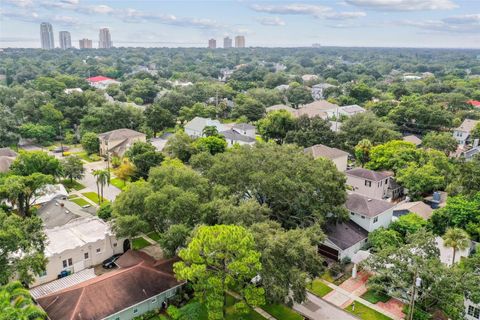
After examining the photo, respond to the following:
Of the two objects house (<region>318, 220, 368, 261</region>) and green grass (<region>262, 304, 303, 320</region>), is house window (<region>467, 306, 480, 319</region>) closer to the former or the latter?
house (<region>318, 220, 368, 261</region>)

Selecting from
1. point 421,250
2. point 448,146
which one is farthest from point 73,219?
point 448,146

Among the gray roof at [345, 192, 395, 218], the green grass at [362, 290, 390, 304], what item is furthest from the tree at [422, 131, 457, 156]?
the green grass at [362, 290, 390, 304]

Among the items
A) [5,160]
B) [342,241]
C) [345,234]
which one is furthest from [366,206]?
[5,160]

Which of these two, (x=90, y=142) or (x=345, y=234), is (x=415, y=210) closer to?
(x=345, y=234)

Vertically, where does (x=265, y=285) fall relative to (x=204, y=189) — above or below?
below

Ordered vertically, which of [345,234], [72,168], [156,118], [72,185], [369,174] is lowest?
[72,185]

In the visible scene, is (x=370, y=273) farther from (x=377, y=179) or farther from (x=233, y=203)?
(x=377, y=179)

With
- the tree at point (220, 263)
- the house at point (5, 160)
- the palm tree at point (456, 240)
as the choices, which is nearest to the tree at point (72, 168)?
the house at point (5, 160)
